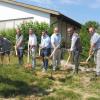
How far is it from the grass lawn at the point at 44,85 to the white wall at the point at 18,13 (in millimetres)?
10895

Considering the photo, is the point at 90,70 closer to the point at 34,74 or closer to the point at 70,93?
the point at 34,74

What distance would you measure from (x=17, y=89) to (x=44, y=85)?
4.07 feet

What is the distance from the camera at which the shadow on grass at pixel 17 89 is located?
1421cm

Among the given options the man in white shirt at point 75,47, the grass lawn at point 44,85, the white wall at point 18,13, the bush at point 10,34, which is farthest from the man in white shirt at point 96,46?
the white wall at point 18,13

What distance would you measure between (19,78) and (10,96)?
2.92 m

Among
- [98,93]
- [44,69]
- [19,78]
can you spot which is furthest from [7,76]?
Result: [98,93]

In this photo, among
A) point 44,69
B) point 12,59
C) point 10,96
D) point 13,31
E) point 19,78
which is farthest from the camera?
point 13,31

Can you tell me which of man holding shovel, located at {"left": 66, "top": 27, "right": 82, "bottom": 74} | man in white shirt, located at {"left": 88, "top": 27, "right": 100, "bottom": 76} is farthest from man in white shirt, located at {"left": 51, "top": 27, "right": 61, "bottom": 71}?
man in white shirt, located at {"left": 88, "top": 27, "right": 100, "bottom": 76}

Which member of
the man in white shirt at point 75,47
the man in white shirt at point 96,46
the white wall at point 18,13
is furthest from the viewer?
the white wall at point 18,13

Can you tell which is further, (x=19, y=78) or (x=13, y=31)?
(x=13, y=31)

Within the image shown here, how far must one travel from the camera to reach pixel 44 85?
51.4 feet

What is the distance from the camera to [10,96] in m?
13.8

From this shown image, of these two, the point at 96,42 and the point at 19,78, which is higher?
the point at 96,42

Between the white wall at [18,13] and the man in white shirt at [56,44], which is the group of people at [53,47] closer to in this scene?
the man in white shirt at [56,44]
